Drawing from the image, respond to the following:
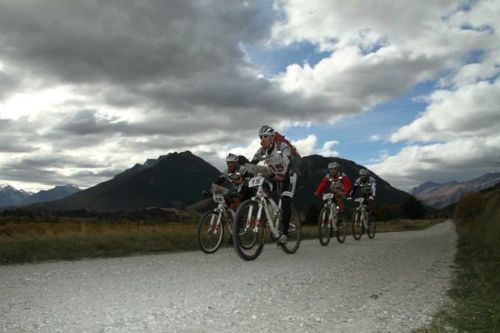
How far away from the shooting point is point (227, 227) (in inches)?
528

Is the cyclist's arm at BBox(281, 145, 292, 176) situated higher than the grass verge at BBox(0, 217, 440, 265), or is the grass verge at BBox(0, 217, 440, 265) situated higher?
the cyclist's arm at BBox(281, 145, 292, 176)

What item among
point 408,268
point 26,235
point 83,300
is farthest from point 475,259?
point 26,235

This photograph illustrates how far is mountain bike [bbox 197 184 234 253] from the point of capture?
12.6 metres

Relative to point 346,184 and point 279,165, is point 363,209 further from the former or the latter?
point 279,165

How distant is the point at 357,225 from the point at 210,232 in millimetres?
8913

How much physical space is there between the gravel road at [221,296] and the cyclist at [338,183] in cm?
729

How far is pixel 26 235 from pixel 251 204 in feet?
27.3

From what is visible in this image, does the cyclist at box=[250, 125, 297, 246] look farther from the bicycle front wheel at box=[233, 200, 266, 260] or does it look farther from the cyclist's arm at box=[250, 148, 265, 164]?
the bicycle front wheel at box=[233, 200, 266, 260]

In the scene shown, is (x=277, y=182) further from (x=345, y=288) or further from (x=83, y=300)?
(x=83, y=300)

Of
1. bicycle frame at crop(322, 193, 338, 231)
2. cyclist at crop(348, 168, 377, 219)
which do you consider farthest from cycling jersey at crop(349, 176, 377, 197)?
bicycle frame at crop(322, 193, 338, 231)

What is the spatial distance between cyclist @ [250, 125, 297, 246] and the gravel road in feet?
6.68

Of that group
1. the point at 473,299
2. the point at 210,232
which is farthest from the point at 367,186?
the point at 473,299

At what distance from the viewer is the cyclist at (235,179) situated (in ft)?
43.5

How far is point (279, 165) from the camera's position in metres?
11.8
